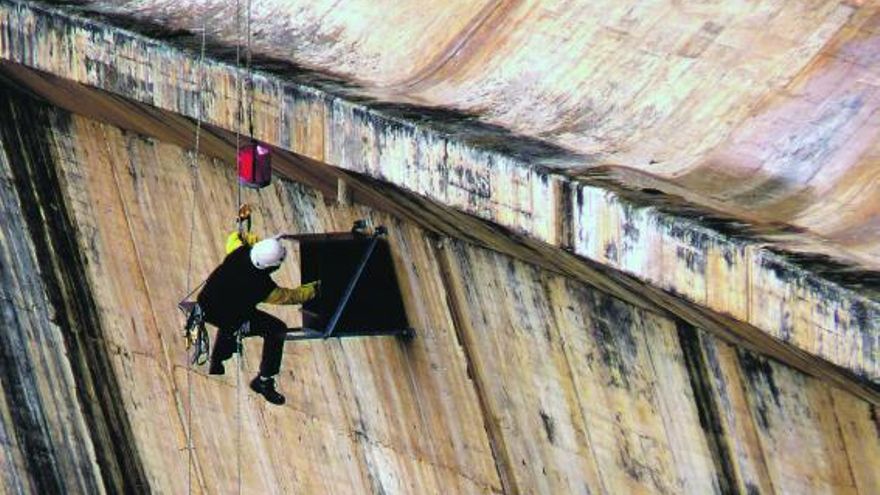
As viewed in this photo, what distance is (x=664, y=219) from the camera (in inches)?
364

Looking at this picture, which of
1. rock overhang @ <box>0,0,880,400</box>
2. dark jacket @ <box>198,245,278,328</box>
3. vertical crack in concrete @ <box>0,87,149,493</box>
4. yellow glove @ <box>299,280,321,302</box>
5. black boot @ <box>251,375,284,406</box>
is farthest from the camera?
vertical crack in concrete @ <box>0,87,149,493</box>

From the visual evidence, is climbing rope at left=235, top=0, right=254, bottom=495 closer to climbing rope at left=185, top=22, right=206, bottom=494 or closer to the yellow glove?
climbing rope at left=185, top=22, right=206, bottom=494

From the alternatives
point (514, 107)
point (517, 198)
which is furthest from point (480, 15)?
point (517, 198)

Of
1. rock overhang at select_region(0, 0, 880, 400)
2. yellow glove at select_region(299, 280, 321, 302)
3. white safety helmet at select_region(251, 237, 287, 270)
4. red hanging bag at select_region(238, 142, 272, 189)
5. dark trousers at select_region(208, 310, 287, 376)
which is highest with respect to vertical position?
rock overhang at select_region(0, 0, 880, 400)

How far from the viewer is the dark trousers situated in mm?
12156

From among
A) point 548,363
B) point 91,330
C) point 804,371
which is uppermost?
point 804,371

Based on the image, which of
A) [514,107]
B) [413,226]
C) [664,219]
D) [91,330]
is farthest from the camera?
[91,330]

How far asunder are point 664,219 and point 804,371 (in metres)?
0.80

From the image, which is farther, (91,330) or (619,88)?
(91,330)

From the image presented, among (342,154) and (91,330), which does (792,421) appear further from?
(91,330)

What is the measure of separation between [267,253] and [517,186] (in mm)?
1820

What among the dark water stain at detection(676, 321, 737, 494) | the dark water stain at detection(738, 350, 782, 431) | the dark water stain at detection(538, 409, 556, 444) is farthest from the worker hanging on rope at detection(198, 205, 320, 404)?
the dark water stain at detection(738, 350, 782, 431)

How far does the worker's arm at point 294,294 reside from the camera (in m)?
11.9

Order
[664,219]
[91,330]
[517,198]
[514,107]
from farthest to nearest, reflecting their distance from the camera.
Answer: [91,330] < [514,107] < [517,198] < [664,219]
